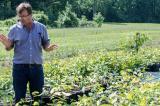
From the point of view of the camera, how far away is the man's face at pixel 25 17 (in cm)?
659

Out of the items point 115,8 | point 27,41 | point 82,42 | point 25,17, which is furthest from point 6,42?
point 115,8

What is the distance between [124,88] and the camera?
218 inches

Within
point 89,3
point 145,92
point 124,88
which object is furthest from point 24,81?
point 89,3

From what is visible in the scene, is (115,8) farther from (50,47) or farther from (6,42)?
(6,42)

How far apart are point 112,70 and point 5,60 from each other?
6.83 meters

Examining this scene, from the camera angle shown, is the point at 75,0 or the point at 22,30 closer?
the point at 22,30

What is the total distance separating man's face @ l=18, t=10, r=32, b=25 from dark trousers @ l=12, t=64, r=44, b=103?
2.01 ft

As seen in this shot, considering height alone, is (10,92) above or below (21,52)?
below

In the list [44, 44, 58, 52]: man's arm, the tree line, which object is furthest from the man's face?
the tree line

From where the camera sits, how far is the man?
6832 mm

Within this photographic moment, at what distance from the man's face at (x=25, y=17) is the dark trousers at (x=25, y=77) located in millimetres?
613

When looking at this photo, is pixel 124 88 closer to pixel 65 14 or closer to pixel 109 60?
pixel 109 60

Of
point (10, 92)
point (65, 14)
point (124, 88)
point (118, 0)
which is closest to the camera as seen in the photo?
point (124, 88)

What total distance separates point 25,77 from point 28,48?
0.42 metres
